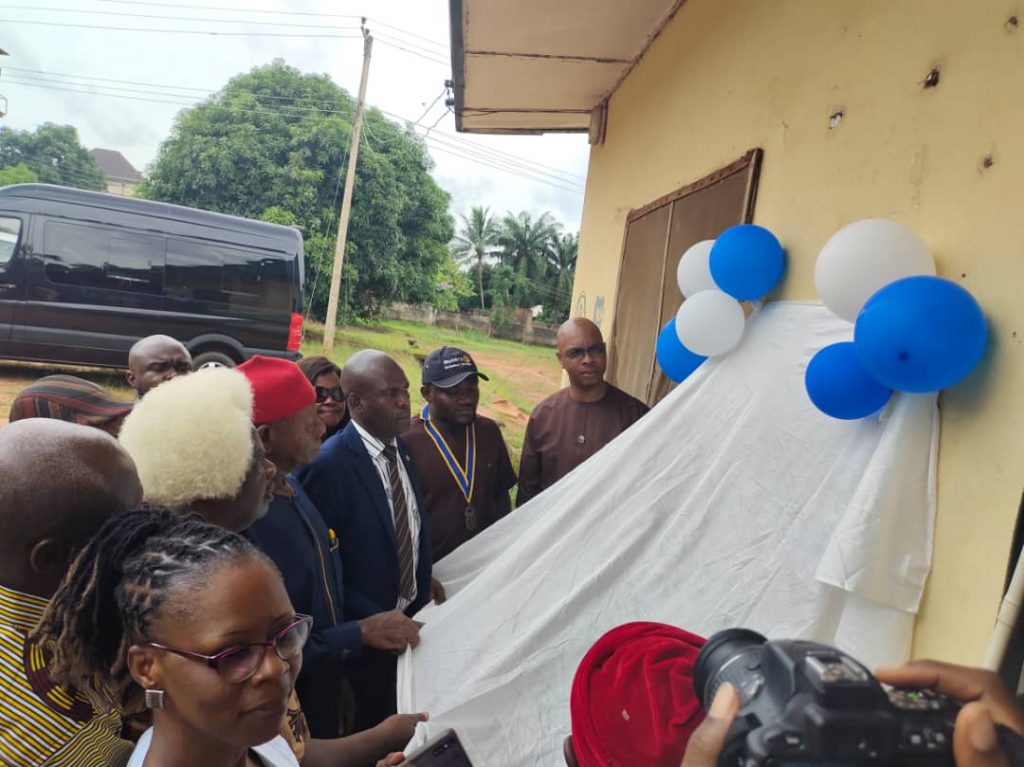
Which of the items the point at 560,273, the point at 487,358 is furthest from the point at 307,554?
the point at 560,273

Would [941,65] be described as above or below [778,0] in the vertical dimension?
below

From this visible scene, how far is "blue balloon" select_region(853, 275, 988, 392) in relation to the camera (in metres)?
1.23

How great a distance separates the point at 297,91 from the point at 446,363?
53.0 feet

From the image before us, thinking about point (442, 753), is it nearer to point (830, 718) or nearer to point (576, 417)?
point (830, 718)

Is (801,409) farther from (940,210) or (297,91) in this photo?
(297,91)

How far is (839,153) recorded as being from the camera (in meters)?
1.94

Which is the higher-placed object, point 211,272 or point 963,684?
point 211,272

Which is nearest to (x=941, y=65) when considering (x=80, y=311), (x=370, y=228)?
(x=80, y=311)

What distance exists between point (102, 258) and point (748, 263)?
858 centimetres

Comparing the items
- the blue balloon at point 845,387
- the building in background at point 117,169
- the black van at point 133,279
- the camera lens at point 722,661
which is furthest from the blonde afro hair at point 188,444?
the building in background at point 117,169

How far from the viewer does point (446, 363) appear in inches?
105

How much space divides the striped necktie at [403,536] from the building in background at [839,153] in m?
1.47

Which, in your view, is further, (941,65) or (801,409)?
(801,409)

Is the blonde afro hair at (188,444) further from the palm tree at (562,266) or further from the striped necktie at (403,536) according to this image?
the palm tree at (562,266)
